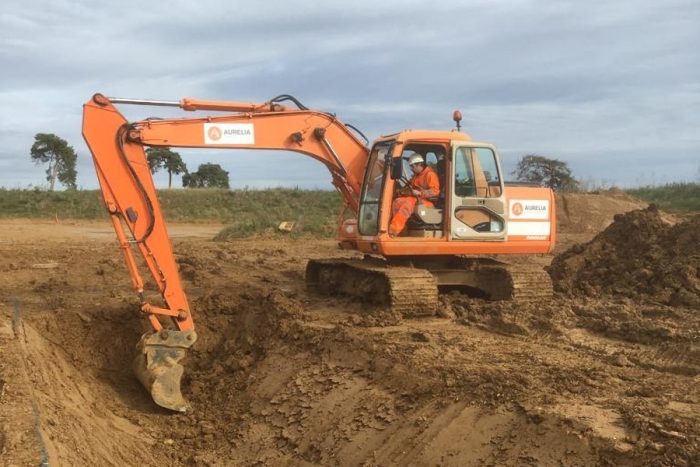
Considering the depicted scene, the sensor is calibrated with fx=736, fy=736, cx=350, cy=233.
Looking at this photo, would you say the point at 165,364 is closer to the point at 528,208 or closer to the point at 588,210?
the point at 528,208

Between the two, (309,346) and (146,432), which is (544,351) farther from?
(146,432)

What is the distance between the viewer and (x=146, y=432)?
6664mm

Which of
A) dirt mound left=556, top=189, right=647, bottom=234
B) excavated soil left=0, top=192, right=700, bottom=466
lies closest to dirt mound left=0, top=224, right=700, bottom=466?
excavated soil left=0, top=192, right=700, bottom=466

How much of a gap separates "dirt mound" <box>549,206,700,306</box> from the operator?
282cm

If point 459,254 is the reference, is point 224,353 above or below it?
below

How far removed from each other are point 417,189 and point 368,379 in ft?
11.5

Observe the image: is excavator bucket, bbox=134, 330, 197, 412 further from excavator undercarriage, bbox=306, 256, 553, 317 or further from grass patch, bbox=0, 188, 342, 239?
grass patch, bbox=0, 188, 342, 239

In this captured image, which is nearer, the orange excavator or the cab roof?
the orange excavator

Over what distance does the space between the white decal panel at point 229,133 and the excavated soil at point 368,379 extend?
2.08 meters

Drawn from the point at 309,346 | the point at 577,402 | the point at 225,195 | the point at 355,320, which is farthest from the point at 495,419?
the point at 225,195

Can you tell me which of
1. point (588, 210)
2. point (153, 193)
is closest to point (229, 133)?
point (153, 193)

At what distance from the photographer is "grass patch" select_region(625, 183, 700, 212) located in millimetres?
24131

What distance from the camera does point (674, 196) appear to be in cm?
2652

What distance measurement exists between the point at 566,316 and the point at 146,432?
16.3 ft
